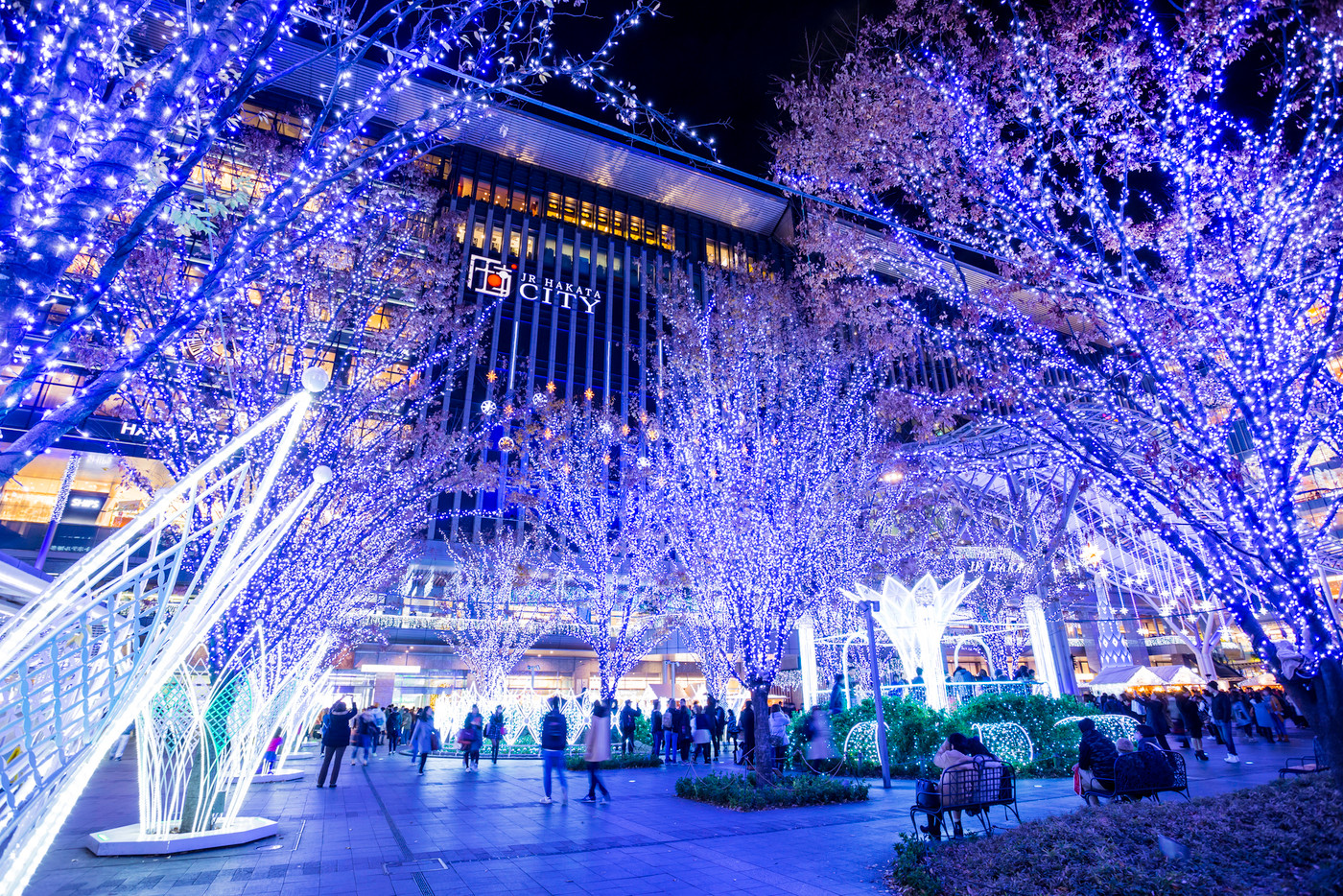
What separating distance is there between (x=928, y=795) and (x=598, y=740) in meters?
4.99

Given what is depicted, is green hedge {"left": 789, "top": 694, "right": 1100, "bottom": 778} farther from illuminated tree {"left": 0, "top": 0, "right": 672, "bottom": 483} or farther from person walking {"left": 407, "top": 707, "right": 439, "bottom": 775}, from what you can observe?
illuminated tree {"left": 0, "top": 0, "right": 672, "bottom": 483}

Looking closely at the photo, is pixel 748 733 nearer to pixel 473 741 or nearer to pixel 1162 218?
pixel 473 741

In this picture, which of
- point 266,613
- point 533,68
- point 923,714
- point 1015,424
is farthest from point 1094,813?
point 266,613

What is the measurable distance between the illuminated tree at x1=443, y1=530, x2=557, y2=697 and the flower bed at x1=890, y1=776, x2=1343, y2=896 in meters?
20.6

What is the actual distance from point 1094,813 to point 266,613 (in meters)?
8.93

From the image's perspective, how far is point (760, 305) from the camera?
1181 cm

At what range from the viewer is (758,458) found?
1045 centimetres

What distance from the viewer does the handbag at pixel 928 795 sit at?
5867mm

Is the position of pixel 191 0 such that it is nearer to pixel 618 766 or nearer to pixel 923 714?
pixel 923 714

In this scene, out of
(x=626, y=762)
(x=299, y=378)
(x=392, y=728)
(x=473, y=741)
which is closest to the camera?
(x=299, y=378)

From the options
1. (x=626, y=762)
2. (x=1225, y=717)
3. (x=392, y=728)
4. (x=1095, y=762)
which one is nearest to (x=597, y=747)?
(x=626, y=762)

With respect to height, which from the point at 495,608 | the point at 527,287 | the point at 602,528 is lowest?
the point at 495,608

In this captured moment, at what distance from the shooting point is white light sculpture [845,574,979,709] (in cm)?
1234

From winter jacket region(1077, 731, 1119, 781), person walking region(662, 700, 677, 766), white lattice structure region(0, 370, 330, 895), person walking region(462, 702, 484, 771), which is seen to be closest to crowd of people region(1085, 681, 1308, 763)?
winter jacket region(1077, 731, 1119, 781)
